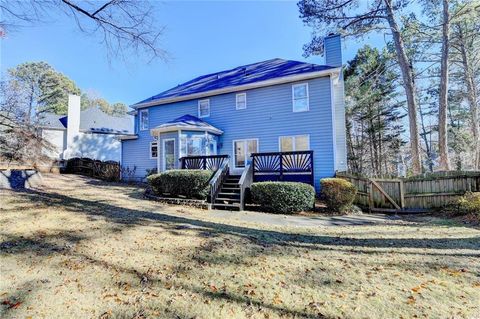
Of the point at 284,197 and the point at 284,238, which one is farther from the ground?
the point at 284,197

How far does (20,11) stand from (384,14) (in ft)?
54.6

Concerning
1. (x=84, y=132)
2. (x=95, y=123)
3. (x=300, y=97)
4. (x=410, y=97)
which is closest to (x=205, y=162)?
(x=300, y=97)

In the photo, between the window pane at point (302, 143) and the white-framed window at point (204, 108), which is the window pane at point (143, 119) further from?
the window pane at point (302, 143)

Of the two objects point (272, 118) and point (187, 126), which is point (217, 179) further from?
point (272, 118)

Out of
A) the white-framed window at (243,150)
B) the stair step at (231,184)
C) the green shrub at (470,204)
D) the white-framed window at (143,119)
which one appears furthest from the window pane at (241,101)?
the green shrub at (470,204)

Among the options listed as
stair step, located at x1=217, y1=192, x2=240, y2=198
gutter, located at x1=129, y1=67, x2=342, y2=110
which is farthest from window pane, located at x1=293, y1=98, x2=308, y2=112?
stair step, located at x1=217, y1=192, x2=240, y2=198

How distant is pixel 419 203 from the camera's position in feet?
34.3

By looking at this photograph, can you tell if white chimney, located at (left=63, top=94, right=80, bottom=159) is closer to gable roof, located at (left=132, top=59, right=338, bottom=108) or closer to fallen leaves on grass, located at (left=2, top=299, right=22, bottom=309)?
gable roof, located at (left=132, top=59, right=338, bottom=108)

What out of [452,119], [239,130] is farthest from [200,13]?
[452,119]

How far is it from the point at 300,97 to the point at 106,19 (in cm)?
953

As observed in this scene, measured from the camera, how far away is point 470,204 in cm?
864

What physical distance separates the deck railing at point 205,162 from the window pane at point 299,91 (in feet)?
17.8

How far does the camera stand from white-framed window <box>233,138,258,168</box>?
1418 centimetres

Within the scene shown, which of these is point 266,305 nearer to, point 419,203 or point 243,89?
point 419,203
